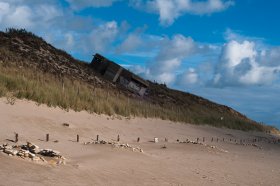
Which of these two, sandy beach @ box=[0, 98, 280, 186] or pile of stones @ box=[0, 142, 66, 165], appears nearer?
sandy beach @ box=[0, 98, 280, 186]

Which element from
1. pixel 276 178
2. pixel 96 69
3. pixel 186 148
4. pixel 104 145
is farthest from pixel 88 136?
pixel 96 69

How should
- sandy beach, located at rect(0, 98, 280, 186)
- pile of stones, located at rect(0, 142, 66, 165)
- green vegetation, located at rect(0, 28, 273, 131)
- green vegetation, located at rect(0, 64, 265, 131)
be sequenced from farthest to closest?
green vegetation, located at rect(0, 28, 273, 131)
green vegetation, located at rect(0, 64, 265, 131)
pile of stones, located at rect(0, 142, 66, 165)
sandy beach, located at rect(0, 98, 280, 186)

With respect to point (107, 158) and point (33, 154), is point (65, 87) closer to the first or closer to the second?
point (107, 158)

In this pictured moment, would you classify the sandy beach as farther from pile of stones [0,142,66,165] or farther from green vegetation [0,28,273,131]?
green vegetation [0,28,273,131]

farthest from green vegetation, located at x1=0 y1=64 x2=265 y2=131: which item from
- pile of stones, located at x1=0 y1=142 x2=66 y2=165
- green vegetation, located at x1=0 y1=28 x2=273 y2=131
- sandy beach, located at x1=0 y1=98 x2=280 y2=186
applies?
pile of stones, located at x1=0 y1=142 x2=66 y2=165

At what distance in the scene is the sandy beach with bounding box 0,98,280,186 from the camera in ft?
31.2

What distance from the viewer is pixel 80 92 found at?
24141 mm

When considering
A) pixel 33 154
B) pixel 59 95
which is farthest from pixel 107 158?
pixel 59 95

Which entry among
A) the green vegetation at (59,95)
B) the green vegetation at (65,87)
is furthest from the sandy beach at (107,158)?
the green vegetation at (65,87)

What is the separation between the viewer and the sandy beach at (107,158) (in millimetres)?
9500

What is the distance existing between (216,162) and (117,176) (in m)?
6.22

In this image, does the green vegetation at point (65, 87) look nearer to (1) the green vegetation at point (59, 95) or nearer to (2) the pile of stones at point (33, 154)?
(1) the green vegetation at point (59, 95)

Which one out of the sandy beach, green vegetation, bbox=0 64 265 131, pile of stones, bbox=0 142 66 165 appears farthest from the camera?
green vegetation, bbox=0 64 265 131

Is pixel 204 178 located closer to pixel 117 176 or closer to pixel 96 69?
pixel 117 176
